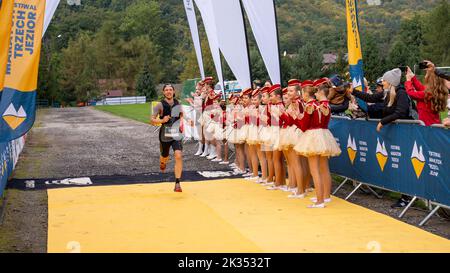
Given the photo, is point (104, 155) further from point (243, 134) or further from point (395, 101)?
point (395, 101)

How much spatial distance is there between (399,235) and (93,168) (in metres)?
9.23

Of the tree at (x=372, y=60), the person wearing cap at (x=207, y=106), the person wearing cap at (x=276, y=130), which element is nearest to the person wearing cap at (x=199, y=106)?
the person wearing cap at (x=207, y=106)

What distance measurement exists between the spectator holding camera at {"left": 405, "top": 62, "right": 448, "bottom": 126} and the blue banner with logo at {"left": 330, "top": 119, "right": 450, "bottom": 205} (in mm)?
535

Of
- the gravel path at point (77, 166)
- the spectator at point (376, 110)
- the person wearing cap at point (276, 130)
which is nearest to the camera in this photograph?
the gravel path at point (77, 166)

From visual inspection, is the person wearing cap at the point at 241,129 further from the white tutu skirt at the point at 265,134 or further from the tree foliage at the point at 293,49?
the tree foliage at the point at 293,49

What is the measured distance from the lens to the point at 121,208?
9.84 metres

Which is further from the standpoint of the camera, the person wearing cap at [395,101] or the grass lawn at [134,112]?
the grass lawn at [134,112]

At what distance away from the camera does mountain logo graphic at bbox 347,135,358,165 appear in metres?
10.7

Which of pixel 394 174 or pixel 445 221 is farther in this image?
pixel 394 174

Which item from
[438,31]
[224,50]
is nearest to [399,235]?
[224,50]

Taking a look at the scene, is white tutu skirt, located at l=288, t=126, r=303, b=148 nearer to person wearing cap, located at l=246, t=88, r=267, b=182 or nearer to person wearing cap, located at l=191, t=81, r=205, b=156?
person wearing cap, located at l=246, t=88, r=267, b=182

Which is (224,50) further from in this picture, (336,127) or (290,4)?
(290,4)

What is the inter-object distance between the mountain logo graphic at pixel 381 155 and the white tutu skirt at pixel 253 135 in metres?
2.95

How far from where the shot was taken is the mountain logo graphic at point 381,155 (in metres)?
9.62
